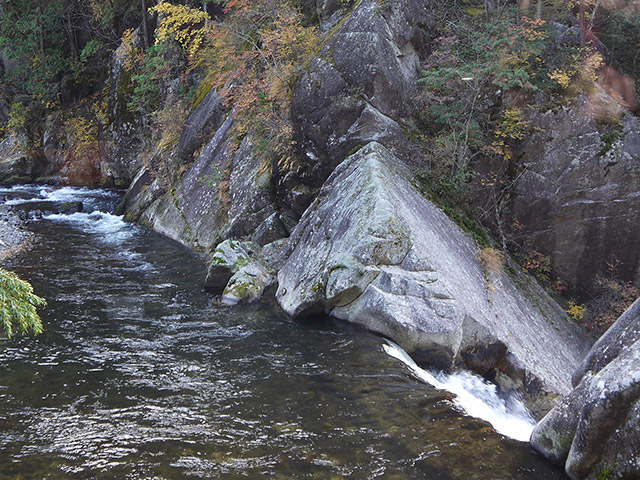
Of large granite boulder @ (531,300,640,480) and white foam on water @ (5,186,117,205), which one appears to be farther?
white foam on water @ (5,186,117,205)

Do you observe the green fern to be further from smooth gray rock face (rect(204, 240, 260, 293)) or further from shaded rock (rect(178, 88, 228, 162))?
shaded rock (rect(178, 88, 228, 162))

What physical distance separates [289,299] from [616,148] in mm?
8460

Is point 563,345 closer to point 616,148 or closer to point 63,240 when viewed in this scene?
point 616,148

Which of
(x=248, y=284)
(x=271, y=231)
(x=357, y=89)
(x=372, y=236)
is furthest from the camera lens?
(x=271, y=231)

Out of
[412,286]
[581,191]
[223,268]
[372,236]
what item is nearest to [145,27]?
[223,268]

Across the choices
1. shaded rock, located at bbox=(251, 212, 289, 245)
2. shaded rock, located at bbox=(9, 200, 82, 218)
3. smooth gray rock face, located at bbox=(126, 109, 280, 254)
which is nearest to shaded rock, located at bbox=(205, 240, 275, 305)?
shaded rock, located at bbox=(251, 212, 289, 245)

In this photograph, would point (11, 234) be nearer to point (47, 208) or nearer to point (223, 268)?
point (47, 208)

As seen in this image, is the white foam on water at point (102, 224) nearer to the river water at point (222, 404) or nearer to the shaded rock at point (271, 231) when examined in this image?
the shaded rock at point (271, 231)

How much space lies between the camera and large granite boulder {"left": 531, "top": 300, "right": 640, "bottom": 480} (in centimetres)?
418

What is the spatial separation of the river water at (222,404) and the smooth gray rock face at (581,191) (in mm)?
6310

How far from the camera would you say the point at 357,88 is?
38.5ft

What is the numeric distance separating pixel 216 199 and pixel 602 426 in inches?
529

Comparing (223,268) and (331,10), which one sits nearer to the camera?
(223,268)

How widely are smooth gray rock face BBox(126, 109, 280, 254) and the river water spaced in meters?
4.44
